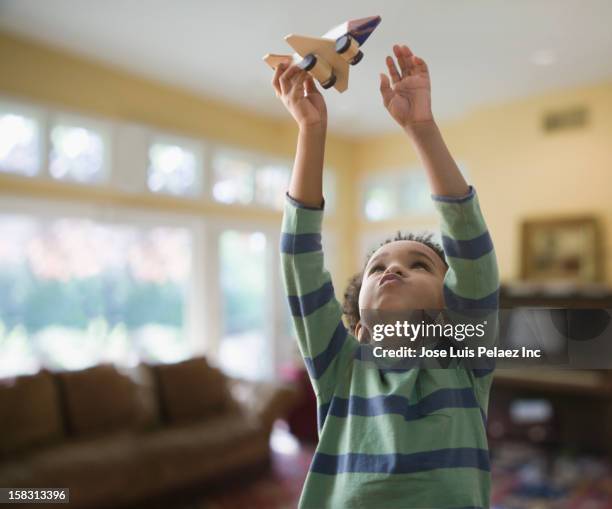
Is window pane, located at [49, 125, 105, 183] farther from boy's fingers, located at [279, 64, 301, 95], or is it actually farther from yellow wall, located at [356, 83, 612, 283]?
boy's fingers, located at [279, 64, 301, 95]

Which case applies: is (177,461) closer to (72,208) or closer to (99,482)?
(99,482)

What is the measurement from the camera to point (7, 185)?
275 cm

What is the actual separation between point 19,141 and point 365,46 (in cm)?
293

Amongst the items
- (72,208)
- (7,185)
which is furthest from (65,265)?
(7,185)

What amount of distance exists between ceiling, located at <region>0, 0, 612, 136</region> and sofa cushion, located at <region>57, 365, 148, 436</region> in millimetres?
1531

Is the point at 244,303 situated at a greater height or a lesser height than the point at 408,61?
lesser

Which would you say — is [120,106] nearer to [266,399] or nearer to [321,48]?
[266,399]

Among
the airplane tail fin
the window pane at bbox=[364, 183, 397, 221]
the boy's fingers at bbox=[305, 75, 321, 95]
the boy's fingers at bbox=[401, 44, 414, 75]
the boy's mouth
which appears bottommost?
the boy's mouth

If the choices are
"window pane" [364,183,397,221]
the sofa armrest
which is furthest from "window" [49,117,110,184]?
"window pane" [364,183,397,221]

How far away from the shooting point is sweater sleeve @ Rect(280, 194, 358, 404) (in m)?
0.42

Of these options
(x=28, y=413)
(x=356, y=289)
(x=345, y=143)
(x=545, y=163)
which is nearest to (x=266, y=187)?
(x=345, y=143)

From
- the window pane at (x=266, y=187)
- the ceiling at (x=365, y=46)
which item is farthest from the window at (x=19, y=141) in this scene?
the window pane at (x=266, y=187)

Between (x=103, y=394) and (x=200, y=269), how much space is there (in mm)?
1203

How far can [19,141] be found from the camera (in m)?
2.81
